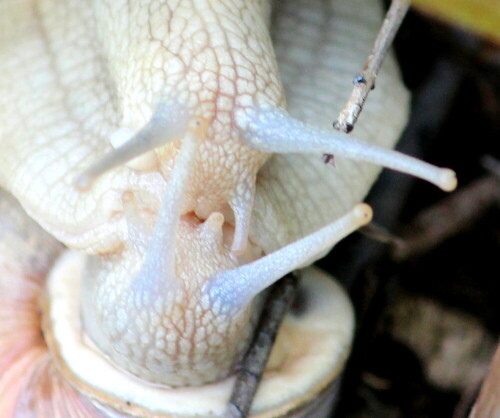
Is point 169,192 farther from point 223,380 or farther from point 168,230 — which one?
point 223,380

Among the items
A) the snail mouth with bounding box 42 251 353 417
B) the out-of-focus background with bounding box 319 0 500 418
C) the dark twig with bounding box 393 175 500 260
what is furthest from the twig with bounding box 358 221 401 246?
the dark twig with bounding box 393 175 500 260

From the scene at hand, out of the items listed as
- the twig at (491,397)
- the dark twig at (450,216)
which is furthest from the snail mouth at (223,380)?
the dark twig at (450,216)

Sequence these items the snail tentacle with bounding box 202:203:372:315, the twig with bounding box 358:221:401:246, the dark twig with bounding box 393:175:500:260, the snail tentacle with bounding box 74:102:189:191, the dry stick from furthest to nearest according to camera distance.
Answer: the dark twig with bounding box 393:175:500:260, the twig with bounding box 358:221:401:246, the dry stick, the snail tentacle with bounding box 202:203:372:315, the snail tentacle with bounding box 74:102:189:191

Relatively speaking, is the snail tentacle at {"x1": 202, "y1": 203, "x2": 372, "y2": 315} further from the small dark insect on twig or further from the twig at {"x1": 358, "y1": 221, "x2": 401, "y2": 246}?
the twig at {"x1": 358, "y1": 221, "x2": 401, "y2": 246}

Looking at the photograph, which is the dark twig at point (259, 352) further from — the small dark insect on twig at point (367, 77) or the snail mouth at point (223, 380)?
the small dark insect on twig at point (367, 77)

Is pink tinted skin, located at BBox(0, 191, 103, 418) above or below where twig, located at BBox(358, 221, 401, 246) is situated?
below

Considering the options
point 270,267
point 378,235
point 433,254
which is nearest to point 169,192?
point 270,267

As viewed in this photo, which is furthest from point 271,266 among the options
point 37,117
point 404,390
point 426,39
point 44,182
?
point 426,39
